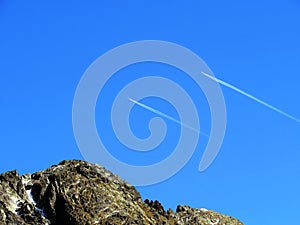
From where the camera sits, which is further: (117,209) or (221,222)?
(221,222)

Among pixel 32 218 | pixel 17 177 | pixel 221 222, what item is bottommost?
pixel 32 218

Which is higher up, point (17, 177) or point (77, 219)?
point (17, 177)

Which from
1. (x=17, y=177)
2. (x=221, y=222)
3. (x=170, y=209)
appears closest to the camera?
(x=17, y=177)

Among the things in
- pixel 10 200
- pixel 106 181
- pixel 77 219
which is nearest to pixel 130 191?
pixel 106 181

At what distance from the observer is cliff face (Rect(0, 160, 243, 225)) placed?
11788 cm

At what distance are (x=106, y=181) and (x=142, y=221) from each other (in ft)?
39.9

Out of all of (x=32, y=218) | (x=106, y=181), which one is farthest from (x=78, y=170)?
(x=32, y=218)

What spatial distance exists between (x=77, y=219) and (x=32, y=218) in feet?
29.0

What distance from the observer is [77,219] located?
117 meters

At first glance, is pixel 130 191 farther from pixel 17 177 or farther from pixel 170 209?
pixel 17 177

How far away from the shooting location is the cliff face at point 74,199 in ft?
387

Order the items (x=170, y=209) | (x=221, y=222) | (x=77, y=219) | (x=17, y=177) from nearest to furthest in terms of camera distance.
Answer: (x=77, y=219) < (x=17, y=177) < (x=170, y=209) < (x=221, y=222)

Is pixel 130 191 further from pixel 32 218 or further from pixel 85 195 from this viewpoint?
pixel 32 218

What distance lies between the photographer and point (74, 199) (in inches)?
4710
